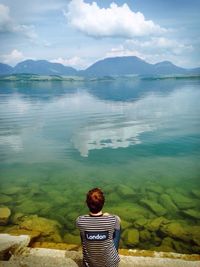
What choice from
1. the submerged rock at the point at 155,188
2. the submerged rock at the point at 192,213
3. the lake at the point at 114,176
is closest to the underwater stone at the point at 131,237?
the lake at the point at 114,176

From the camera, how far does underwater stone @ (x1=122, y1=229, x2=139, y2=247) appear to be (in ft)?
28.9

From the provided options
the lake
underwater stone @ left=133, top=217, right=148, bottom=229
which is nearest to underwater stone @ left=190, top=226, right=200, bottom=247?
the lake

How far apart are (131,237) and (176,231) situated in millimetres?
1383

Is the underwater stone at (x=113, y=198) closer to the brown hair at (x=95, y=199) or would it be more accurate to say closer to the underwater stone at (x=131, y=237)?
the underwater stone at (x=131, y=237)

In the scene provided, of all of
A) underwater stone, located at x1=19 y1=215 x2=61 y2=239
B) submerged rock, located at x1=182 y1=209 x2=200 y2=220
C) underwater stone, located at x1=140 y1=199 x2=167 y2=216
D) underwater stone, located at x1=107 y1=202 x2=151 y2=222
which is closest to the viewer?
underwater stone, located at x1=19 y1=215 x2=61 y2=239

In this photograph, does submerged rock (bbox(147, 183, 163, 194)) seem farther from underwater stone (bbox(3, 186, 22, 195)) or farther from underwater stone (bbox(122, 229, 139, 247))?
underwater stone (bbox(3, 186, 22, 195))

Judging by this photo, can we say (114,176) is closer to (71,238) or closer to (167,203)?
(167,203)

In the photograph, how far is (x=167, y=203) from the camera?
11.8 metres

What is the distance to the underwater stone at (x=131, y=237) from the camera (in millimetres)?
8820

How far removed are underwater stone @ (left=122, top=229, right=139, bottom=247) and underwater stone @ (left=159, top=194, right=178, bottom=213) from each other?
239cm

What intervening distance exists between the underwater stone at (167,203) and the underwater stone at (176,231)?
1571 mm

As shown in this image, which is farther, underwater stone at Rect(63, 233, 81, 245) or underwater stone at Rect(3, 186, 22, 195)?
underwater stone at Rect(3, 186, 22, 195)

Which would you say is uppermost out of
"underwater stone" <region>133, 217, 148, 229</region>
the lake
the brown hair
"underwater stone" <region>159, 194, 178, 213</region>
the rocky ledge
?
the brown hair

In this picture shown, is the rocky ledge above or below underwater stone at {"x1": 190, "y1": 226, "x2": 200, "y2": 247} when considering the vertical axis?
above
